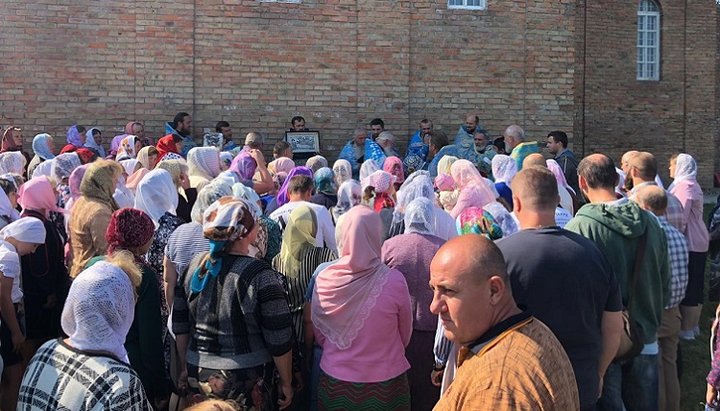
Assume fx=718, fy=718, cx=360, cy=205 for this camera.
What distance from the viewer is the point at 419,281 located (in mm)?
4281

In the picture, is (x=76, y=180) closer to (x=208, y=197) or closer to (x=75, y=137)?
(x=208, y=197)

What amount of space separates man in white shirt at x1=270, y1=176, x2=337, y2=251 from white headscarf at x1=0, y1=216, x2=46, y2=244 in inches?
64.2

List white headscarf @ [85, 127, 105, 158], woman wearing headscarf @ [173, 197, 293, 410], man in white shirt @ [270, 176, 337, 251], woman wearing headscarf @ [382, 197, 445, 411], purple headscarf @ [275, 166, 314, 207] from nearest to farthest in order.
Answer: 1. woman wearing headscarf @ [173, 197, 293, 410]
2. woman wearing headscarf @ [382, 197, 445, 411]
3. man in white shirt @ [270, 176, 337, 251]
4. purple headscarf @ [275, 166, 314, 207]
5. white headscarf @ [85, 127, 105, 158]

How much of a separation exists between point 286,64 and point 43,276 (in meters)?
7.22

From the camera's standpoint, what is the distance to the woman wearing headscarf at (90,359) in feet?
9.30

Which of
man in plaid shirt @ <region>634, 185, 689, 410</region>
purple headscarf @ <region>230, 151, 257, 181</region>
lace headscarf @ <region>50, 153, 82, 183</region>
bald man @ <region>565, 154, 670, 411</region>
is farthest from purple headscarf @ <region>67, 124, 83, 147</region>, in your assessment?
bald man @ <region>565, 154, 670, 411</region>

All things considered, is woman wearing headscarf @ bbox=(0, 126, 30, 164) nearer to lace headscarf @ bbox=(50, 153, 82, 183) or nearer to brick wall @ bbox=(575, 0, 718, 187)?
lace headscarf @ bbox=(50, 153, 82, 183)

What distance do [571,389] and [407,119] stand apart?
33.1 ft

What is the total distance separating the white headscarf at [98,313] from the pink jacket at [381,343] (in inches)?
53.6

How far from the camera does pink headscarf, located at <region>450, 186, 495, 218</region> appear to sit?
537 centimetres

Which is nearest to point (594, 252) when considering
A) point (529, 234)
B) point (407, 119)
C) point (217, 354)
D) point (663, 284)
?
point (529, 234)

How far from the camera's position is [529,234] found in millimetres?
3410

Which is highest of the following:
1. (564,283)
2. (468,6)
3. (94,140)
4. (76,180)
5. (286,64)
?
(468,6)

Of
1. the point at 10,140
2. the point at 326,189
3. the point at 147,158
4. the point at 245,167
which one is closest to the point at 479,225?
the point at 326,189
